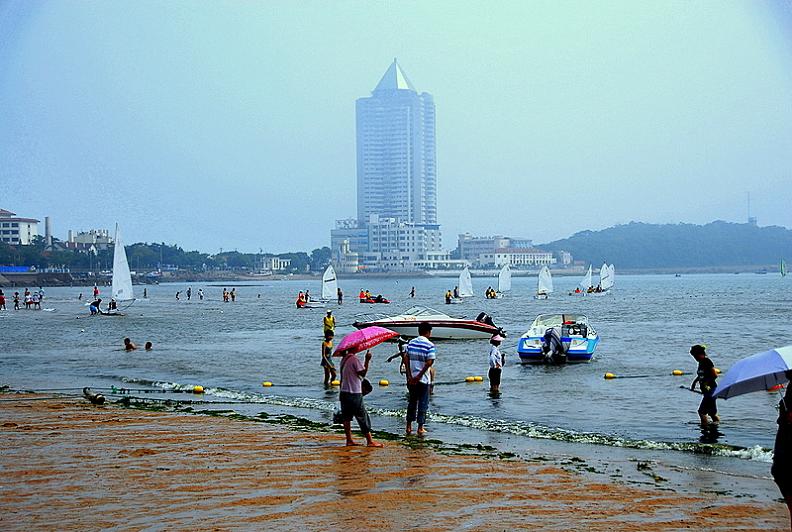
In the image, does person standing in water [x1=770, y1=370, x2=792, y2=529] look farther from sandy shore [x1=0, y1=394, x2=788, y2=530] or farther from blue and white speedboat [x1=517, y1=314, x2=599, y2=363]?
blue and white speedboat [x1=517, y1=314, x2=599, y2=363]

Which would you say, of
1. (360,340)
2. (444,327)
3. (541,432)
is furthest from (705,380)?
(444,327)

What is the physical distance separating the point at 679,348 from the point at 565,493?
27221 mm

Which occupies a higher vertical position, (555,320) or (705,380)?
(555,320)

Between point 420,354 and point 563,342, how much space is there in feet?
51.5

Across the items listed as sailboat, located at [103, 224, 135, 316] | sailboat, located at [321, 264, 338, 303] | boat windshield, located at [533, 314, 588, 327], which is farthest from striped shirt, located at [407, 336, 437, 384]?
sailboat, located at [321, 264, 338, 303]

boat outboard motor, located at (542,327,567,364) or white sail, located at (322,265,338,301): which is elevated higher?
white sail, located at (322,265,338,301)

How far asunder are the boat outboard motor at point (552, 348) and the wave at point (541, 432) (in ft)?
34.1

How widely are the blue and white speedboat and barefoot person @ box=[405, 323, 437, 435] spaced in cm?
1399

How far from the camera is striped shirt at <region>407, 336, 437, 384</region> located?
14735 millimetres

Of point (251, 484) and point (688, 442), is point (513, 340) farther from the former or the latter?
point (251, 484)

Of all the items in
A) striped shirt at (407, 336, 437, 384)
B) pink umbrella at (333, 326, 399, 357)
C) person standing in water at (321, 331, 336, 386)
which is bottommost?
person standing in water at (321, 331, 336, 386)

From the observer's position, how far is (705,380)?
51.5 ft

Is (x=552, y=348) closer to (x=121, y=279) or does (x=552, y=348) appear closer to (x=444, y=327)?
(x=444, y=327)

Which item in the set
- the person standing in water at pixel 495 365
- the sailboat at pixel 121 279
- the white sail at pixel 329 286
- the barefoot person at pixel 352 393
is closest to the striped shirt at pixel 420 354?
the barefoot person at pixel 352 393
